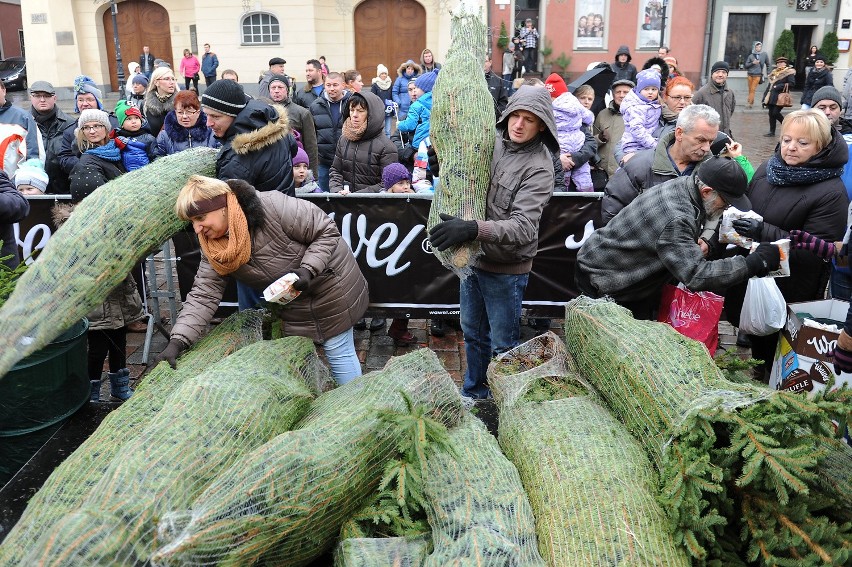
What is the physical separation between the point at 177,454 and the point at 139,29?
30.2m

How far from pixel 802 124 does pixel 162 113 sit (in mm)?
6641

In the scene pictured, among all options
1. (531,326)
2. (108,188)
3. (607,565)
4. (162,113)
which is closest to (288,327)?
(108,188)

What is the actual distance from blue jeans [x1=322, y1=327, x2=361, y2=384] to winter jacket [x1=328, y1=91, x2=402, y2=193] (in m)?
2.91

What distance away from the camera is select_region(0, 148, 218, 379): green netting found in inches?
117

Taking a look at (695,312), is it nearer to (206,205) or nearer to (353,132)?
(206,205)

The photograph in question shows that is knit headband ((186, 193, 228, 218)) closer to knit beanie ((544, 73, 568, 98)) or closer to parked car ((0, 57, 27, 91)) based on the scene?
knit beanie ((544, 73, 568, 98))

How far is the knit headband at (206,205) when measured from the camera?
3.30 metres

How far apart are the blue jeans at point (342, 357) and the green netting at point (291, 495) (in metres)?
1.33

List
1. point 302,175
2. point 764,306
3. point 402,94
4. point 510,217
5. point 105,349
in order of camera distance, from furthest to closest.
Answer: point 402,94, point 302,175, point 105,349, point 764,306, point 510,217

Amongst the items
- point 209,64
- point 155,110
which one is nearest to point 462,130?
point 155,110

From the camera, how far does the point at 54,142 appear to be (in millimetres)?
7340

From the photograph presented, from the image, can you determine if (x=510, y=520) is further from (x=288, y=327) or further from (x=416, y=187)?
(x=416, y=187)

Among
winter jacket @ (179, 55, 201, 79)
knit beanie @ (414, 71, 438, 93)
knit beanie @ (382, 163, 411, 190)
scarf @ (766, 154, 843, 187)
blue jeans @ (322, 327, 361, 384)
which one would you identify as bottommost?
blue jeans @ (322, 327, 361, 384)

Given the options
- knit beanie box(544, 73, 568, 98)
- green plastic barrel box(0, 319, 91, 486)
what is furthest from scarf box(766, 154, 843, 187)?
green plastic barrel box(0, 319, 91, 486)
